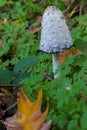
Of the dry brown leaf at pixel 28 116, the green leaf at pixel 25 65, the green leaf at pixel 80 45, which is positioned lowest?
the dry brown leaf at pixel 28 116

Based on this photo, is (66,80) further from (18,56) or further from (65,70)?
(18,56)

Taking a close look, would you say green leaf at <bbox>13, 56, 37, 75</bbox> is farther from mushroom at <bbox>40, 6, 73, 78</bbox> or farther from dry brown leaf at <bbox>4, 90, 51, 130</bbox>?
dry brown leaf at <bbox>4, 90, 51, 130</bbox>

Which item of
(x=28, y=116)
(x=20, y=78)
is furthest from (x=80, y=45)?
(x=28, y=116)

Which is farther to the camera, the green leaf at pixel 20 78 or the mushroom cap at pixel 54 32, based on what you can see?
the green leaf at pixel 20 78

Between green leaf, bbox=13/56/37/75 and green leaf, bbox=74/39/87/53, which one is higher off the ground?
green leaf, bbox=74/39/87/53

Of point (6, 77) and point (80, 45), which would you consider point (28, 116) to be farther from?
point (80, 45)

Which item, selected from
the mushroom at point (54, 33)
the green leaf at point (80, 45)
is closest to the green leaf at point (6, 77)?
the mushroom at point (54, 33)

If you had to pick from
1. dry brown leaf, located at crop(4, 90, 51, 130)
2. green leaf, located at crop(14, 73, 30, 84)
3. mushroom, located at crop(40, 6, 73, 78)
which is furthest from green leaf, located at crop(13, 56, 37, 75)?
dry brown leaf, located at crop(4, 90, 51, 130)

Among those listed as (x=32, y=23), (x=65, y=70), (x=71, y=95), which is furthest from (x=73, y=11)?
(x=71, y=95)

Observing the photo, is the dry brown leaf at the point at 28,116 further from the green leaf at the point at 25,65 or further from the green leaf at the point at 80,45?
the green leaf at the point at 80,45
